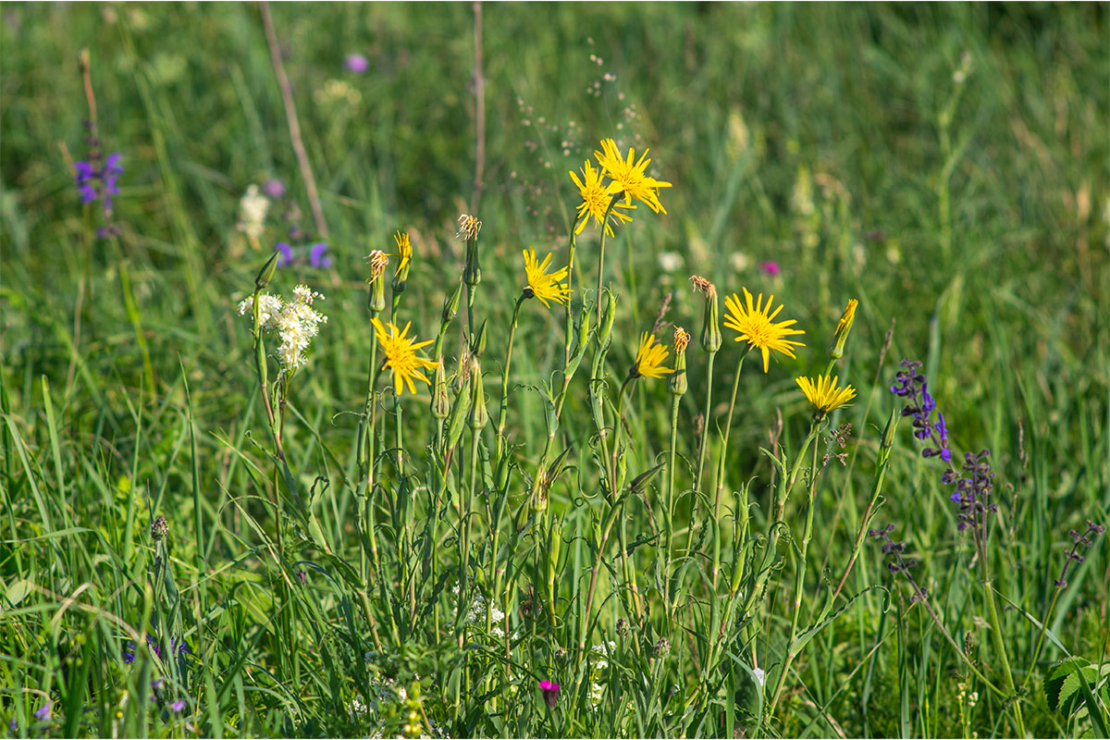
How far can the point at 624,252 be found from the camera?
3199 mm

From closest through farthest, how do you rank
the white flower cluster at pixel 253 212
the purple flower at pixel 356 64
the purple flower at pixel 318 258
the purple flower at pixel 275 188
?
1. the purple flower at pixel 318 258
2. the white flower cluster at pixel 253 212
3. the purple flower at pixel 275 188
4. the purple flower at pixel 356 64

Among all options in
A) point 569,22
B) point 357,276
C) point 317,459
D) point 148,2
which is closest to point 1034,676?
point 317,459

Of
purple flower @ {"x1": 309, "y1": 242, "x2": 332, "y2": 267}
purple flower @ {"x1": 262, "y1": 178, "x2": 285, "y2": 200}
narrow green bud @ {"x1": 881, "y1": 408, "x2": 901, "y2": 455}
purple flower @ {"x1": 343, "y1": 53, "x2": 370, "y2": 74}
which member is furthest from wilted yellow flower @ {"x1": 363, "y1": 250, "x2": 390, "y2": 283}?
purple flower @ {"x1": 343, "y1": 53, "x2": 370, "y2": 74}

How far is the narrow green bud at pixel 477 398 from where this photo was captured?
4.04ft

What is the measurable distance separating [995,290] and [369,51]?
3088 millimetres

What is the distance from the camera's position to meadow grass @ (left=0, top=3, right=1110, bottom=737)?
4.58 feet

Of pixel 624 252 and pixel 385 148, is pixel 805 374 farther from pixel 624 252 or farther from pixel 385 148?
pixel 385 148

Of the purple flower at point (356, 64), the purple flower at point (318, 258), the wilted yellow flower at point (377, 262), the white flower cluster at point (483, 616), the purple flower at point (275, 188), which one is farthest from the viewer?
the purple flower at point (356, 64)

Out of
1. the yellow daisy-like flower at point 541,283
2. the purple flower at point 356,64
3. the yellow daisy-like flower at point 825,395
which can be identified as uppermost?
the purple flower at point 356,64

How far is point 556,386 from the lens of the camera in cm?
250

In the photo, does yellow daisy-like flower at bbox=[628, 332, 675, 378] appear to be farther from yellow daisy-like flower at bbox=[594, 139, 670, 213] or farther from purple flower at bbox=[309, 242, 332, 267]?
purple flower at bbox=[309, 242, 332, 267]

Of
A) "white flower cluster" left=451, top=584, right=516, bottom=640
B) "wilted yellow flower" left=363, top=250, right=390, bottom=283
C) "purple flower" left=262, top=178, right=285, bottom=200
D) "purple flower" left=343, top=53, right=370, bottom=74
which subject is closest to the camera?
"wilted yellow flower" left=363, top=250, right=390, bottom=283

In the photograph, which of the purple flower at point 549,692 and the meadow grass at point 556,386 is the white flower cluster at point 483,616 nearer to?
the meadow grass at point 556,386

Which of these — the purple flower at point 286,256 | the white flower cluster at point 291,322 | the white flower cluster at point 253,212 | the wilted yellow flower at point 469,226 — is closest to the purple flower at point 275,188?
the white flower cluster at point 253,212
